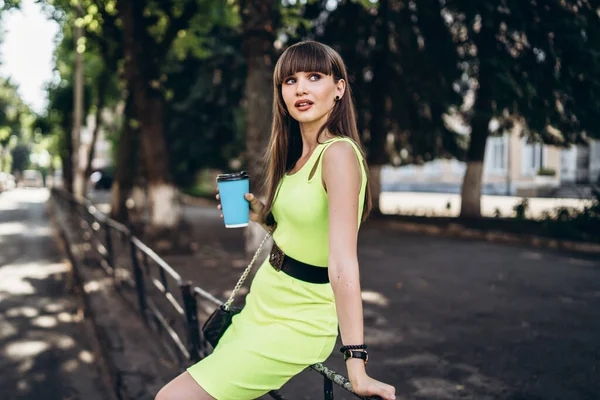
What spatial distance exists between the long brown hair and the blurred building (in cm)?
1448

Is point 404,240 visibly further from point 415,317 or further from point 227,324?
point 227,324

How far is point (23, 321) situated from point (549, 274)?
26.2ft

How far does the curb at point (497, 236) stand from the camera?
12977 millimetres

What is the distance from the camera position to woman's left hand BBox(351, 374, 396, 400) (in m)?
1.64

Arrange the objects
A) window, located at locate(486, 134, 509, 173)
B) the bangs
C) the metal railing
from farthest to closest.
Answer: window, located at locate(486, 134, 509, 173) → the metal railing → the bangs

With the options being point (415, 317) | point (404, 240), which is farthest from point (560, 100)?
point (415, 317)

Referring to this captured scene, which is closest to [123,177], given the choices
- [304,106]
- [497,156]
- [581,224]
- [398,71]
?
[398,71]

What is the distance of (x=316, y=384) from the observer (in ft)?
15.7

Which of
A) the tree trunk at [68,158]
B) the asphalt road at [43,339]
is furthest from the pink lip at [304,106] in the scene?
the tree trunk at [68,158]

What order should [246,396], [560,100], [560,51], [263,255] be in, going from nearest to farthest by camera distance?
[246,396], [263,255], [560,51], [560,100]

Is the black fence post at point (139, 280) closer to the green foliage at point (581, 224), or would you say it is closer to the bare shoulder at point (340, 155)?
the bare shoulder at point (340, 155)

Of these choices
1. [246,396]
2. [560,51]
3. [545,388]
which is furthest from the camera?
[560,51]

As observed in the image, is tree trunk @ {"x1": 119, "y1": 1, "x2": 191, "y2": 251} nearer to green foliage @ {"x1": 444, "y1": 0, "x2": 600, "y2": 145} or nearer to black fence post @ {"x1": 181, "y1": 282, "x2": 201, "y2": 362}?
green foliage @ {"x1": 444, "y1": 0, "x2": 600, "y2": 145}

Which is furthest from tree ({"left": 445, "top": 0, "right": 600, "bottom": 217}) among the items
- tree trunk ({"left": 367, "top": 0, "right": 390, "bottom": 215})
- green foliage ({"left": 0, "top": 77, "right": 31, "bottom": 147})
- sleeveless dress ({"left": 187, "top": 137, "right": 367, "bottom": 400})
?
green foliage ({"left": 0, "top": 77, "right": 31, "bottom": 147})
